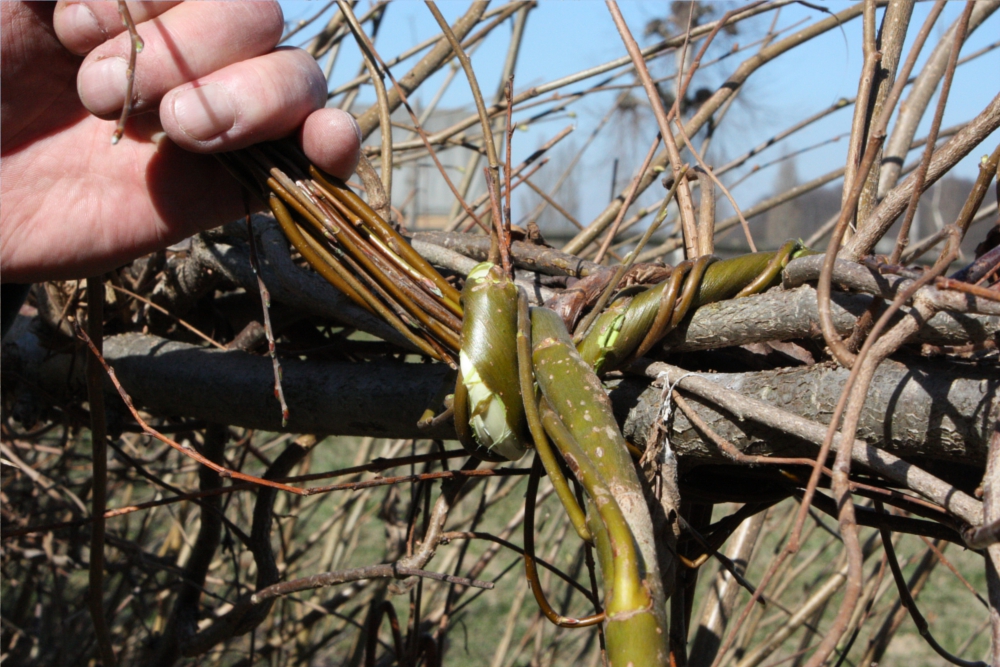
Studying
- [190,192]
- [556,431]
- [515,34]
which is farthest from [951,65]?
[515,34]

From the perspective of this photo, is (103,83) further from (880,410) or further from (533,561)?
(880,410)

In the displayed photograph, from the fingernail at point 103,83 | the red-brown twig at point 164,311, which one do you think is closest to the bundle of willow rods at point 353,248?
the fingernail at point 103,83

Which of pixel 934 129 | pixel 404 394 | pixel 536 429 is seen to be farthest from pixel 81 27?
pixel 934 129

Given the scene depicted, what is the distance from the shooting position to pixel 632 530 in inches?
16.3

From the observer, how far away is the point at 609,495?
415 mm

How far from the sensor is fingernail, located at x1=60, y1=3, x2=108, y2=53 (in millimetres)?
662

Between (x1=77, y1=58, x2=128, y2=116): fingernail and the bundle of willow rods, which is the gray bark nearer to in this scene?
the bundle of willow rods

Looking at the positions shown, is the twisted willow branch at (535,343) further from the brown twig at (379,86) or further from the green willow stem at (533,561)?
the brown twig at (379,86)

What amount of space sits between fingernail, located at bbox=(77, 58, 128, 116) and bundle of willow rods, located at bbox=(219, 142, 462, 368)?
0.11 metres

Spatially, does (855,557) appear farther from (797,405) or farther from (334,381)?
(334,381)

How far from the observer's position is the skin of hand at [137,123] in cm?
64

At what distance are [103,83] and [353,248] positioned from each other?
265 mm

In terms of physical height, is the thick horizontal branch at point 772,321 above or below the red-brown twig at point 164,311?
below

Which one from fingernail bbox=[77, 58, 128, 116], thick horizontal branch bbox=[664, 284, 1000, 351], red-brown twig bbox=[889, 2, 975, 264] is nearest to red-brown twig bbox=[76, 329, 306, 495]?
fingernail bbox=[77, 58, 128, 116]
